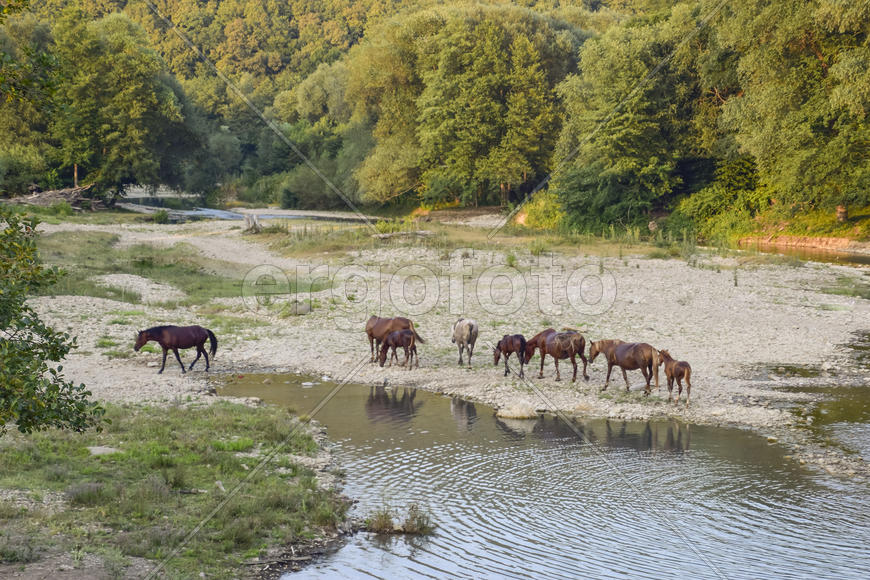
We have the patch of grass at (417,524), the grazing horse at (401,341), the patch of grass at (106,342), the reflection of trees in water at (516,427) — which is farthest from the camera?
the patch of grass at (106,342)

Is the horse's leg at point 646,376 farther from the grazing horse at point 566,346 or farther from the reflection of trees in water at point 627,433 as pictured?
the reflection of trees in water at point 627,433

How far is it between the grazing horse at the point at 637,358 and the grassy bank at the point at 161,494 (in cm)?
697

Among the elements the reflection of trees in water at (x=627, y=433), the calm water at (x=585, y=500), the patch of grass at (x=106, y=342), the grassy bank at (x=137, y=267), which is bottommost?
the calm water at (x=585, y=500)

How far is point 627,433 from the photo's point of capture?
47.4ft

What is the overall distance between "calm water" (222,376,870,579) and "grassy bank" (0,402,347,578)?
83cm

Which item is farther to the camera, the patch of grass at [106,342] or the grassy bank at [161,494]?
the patch of grass at [106,342]

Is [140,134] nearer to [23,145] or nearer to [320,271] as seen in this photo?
[23,145]

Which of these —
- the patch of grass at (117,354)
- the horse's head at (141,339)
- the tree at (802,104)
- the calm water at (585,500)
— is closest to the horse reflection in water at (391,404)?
the calm water at (585,500)

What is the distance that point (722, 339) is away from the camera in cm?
2178

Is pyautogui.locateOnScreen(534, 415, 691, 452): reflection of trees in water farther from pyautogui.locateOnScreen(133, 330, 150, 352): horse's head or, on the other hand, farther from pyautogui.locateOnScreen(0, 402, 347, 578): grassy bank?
pyautogui.locateOnScreen(133, 330, 150, 352): horse's head

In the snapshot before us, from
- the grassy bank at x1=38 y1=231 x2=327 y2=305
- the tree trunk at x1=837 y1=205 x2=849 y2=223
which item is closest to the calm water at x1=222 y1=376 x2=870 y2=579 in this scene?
the grassy bank at x1=38 y1=231 x2=327 y2=305

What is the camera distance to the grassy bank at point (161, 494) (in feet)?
28.3

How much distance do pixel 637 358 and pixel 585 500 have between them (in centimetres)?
594

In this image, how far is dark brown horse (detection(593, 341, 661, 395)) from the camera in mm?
16625
